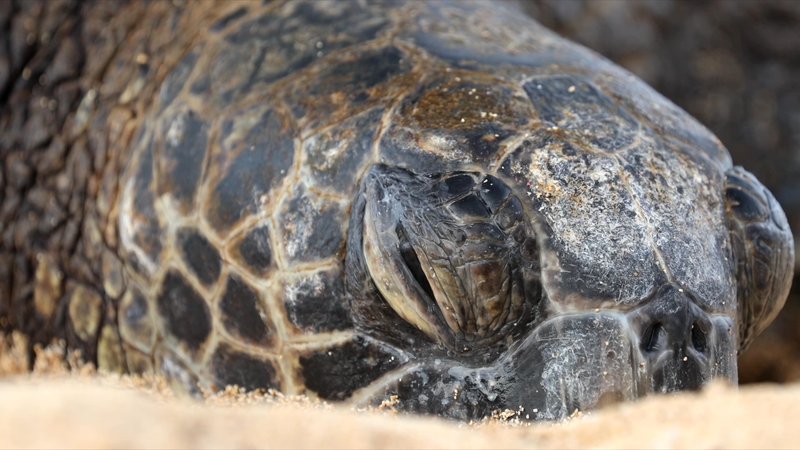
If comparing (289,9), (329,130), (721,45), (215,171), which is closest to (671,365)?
(329,130)

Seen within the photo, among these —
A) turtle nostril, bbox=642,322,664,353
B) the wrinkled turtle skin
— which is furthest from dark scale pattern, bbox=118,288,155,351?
turtle nostril, bbox=642,322,664,353

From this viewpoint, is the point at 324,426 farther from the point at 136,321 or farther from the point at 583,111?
the point at 136,321

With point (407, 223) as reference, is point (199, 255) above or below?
below

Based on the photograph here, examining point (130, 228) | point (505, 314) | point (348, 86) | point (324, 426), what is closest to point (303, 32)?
point (348, 86)

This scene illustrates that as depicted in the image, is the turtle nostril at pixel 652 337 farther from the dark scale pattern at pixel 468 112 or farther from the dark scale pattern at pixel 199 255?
the dark scale pattern at pixel 199 255

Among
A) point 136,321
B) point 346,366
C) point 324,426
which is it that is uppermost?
point 324,426

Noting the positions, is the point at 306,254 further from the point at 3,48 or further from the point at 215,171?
the point at 3,48
